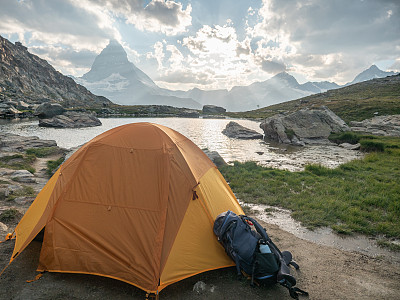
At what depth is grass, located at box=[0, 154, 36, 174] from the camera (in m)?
13.9

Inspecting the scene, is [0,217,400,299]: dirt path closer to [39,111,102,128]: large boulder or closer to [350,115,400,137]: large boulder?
[350,115,400,137]: large boulder

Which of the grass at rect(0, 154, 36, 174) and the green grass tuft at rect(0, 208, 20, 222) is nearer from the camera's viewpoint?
the green grass tuft at rect(0, 208, 20, 222)

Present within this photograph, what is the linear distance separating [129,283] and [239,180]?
29.5 ft

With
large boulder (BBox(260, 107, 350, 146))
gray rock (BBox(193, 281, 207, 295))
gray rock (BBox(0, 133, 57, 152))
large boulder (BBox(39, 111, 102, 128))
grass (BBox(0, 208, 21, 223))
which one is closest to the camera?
gray rock (BBox(193, 281, 207, 295))

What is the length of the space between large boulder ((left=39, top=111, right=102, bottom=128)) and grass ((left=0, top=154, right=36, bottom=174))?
33.2 metres

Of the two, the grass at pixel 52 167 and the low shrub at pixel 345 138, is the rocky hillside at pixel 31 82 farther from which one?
the low shrub at pixel 345 138

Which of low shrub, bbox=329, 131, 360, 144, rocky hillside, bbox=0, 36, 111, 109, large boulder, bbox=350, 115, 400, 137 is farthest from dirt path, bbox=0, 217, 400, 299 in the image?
rocky hillside, bbox=0, 36, 111, 109

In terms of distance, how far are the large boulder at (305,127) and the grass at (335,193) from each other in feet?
50.5

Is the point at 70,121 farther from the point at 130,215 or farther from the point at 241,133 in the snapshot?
the point at 130,215

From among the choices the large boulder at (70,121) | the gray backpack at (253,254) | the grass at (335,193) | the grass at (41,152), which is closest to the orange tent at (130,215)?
the gray backpack at (253,254)

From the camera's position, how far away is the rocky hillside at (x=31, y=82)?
328ft

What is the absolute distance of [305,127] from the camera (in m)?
32.8

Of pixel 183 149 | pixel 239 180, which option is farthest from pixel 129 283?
pixel 239 180

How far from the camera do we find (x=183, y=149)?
23.2 feet
